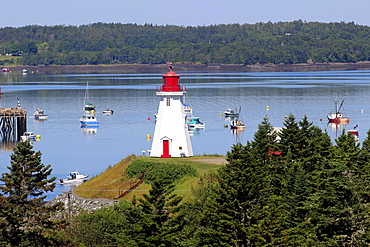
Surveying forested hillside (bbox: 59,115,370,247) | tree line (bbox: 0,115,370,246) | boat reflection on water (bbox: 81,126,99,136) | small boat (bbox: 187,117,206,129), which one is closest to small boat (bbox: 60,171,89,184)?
forested hillside (bbox: 59,115,370,247)

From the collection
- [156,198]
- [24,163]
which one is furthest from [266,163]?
[24,163]

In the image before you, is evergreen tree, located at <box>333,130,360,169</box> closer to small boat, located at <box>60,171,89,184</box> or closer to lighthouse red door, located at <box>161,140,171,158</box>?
lighthouse red door, located at <box>161,140,171,158</box>

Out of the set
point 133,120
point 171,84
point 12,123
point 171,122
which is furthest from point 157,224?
point 133,120

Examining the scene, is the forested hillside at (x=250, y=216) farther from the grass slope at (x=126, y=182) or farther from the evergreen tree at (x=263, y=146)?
the grass slope at (x=126, y=182)

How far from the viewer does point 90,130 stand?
397 feet

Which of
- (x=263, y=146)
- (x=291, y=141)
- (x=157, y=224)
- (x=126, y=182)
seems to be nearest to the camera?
(x=157, y=224)

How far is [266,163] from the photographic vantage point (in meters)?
44.5

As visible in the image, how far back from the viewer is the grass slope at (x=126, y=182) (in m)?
48.6

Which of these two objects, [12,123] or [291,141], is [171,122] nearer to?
[291,141]

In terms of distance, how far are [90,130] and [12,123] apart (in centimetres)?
1703

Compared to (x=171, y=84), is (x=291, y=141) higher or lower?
lower

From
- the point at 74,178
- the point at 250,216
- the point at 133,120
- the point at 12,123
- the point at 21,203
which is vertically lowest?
the point at 74,178

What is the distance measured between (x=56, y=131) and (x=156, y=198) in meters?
90.3

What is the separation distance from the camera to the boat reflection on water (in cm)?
11694
